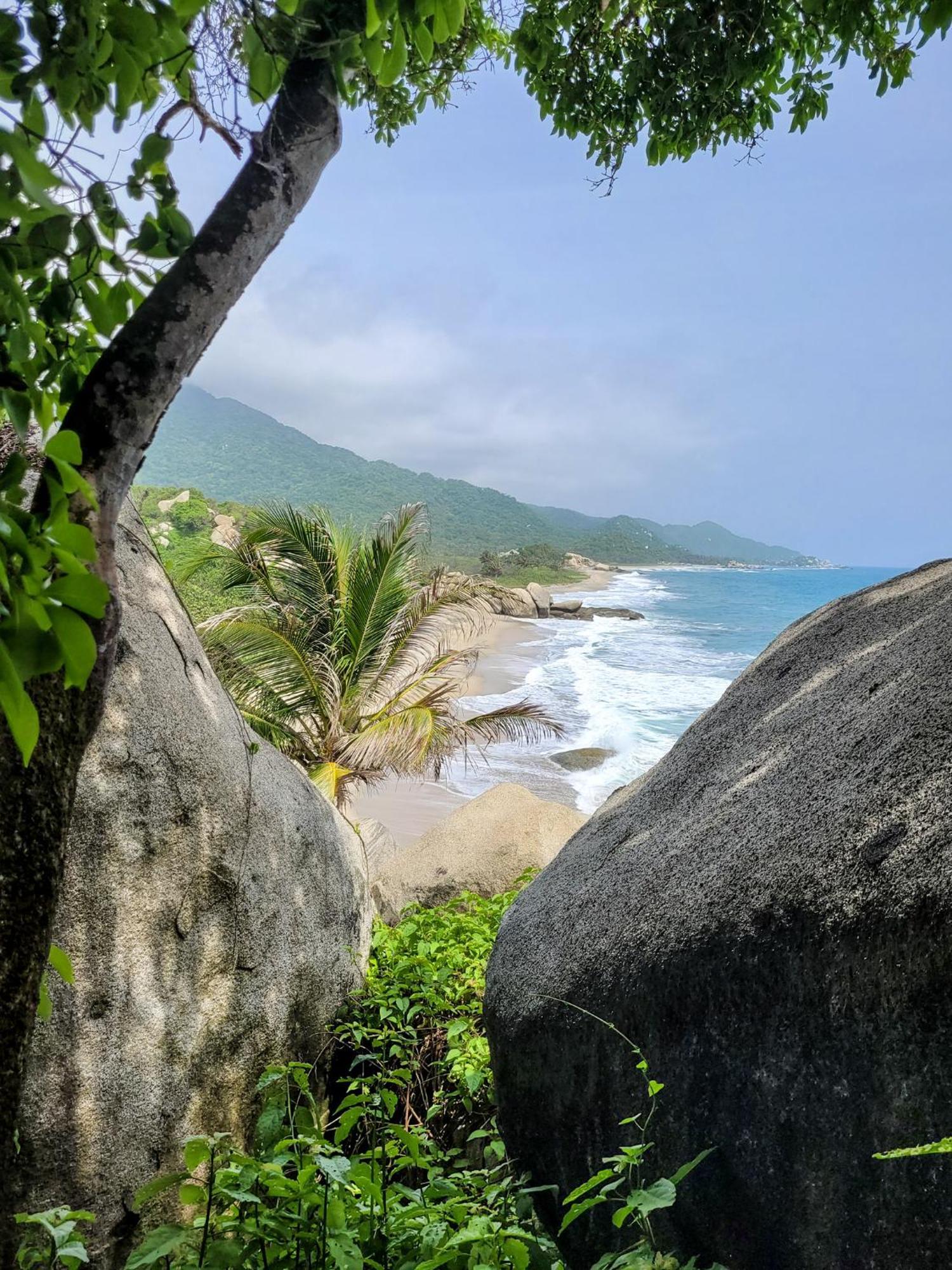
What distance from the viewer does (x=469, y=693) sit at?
2361 cm

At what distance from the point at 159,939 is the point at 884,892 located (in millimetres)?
2791

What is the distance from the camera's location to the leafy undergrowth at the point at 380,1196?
1987 millimetres

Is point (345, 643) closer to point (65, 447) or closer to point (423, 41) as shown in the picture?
point (423, 41)

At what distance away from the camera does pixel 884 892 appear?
5.48 feet

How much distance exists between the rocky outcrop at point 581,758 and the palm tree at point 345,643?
786 centimetres

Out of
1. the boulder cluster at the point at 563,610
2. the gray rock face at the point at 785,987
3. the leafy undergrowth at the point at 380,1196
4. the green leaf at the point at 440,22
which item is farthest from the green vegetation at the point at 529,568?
the green leaf at the point at 440,22

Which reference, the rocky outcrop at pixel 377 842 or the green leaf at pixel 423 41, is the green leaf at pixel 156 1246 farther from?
the rocky outcrop at pixel 377 842

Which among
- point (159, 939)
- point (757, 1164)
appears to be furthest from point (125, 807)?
point (757, 1164)

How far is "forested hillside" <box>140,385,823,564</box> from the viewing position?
11050 cm

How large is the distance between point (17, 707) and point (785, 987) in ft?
5.43

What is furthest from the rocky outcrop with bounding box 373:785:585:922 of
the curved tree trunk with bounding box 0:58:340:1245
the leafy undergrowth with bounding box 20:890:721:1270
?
the curved tree trunk with bounding box 0:58:340:1245

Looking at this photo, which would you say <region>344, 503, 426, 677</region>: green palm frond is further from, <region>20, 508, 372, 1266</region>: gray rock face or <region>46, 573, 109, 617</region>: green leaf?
<region>46, 573, 109, 617</region>: green leaf

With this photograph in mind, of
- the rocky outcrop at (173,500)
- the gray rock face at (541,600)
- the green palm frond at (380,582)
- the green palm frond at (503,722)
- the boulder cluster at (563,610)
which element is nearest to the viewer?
the green palm frond at (380,582)

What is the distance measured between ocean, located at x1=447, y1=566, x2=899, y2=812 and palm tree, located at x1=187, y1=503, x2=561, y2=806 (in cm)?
533
